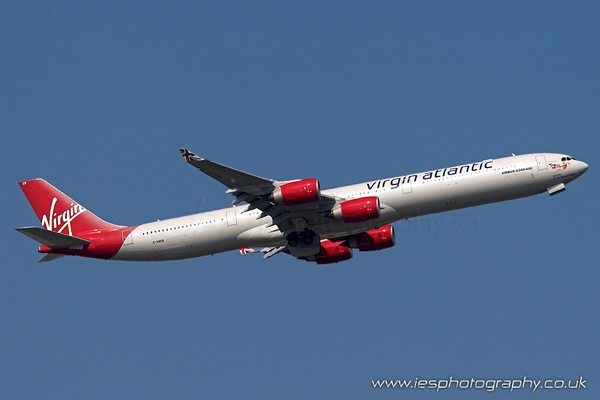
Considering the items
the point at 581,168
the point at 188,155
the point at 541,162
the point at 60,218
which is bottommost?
the point at 581,168

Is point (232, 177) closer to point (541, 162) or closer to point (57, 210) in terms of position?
point (57, 210)

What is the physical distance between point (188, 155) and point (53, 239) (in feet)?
44.2

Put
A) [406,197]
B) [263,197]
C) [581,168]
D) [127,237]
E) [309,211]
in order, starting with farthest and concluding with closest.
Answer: [127,237]
[581,168]
[309,211]
[406,197]
[263,197]

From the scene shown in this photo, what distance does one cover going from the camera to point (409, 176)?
53.1 m

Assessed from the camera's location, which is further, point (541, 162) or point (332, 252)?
point (332, 252)

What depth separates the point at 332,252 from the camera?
2311 inches

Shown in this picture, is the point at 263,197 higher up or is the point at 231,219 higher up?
the point at 263,197

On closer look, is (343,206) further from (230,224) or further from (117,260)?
(117,260)

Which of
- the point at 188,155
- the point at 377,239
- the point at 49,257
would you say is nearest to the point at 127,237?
the point at 49,257

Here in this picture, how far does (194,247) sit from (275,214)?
619cm

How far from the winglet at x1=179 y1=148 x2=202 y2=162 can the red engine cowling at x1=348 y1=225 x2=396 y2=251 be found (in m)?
14.8

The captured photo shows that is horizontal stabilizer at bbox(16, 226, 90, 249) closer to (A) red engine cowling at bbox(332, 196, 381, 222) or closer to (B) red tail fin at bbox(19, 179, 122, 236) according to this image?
(B) red tail fin at bbox(19, 179, 122, 236)

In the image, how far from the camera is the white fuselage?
5188 cm

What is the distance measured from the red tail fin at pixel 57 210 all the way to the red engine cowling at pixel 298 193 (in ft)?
49.2
